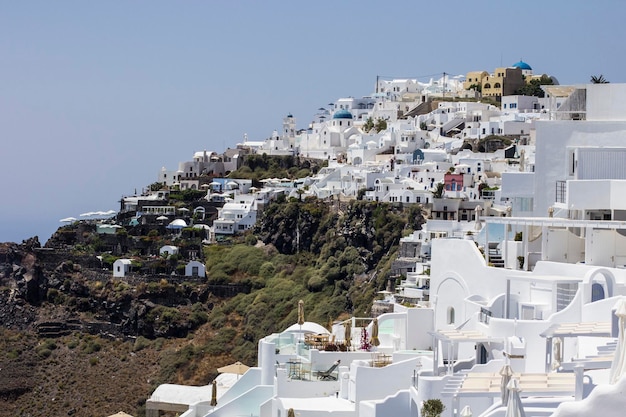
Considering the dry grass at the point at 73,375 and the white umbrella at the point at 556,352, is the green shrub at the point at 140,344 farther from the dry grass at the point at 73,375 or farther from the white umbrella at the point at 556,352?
the white umbrella at the point at 556,352

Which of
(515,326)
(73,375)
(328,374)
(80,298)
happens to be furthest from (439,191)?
(515,326)

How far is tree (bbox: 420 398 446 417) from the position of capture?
2025cm

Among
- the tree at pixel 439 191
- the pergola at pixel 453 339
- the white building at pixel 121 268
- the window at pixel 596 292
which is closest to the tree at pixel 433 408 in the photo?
the pergola at pixel 453 339

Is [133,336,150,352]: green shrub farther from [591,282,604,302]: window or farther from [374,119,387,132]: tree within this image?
[591,282,604,302]: window

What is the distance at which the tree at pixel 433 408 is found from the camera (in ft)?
66.4

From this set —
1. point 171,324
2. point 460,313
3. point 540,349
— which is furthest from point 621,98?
point 171,324

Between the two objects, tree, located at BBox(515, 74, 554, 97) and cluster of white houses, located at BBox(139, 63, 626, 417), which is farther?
tree, located at BBox(515, 74, 554, 97)

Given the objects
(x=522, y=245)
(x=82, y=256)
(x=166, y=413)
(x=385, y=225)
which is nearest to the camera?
(x=522, y=245)

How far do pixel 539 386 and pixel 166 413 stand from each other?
83.3ft

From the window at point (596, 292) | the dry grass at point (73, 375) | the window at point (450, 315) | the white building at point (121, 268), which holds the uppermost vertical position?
the window at point (596, 292)

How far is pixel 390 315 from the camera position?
28.8m

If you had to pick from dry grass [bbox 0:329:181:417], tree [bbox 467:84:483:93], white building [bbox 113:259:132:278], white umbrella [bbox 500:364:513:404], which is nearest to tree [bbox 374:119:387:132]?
tree [bbox 467:84:483:93]

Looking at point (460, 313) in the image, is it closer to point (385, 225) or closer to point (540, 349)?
point (540, 349)

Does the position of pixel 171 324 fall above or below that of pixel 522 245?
below
